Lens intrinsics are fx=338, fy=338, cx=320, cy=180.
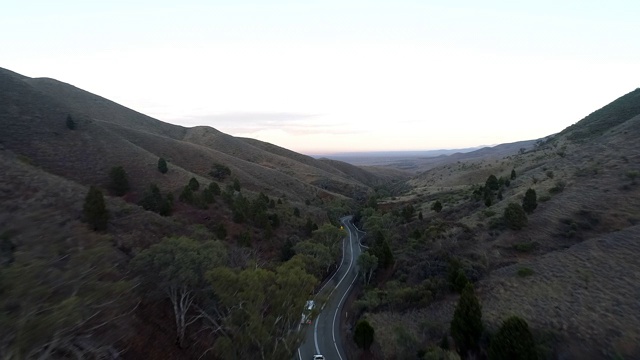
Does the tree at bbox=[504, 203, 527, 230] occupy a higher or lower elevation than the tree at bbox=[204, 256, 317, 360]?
higher

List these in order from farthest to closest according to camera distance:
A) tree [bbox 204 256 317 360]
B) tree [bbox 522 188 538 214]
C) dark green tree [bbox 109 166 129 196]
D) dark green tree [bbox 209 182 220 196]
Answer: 1. dark green tree [bbox 209 182 220 196]
2. dark green tree [bbox 109 166 129 196]
3. tree [bbox 522 188 538 214]
4. tree [bbox 204 256 317 360]

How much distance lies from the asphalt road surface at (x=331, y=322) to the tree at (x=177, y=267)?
7766 millimetres

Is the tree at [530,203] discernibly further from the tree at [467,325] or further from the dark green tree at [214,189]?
the dark green tree at [214,189]

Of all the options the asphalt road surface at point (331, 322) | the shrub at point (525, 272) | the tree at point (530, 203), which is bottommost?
the asphalt road surface at point (331, 322)

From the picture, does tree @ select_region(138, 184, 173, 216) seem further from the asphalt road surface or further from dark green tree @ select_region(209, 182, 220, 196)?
the asphalt road surface

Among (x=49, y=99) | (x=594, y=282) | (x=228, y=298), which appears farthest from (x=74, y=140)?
(x=594, y=282)

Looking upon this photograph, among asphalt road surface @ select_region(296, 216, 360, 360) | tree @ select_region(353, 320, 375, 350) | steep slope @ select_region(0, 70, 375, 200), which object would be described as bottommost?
asphalt road surface @ select_region(296, 216, 360, 360)

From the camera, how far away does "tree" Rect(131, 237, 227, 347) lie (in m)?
20.9

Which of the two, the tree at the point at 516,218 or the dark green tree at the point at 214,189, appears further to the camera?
the dark green tree at the point at 214,189

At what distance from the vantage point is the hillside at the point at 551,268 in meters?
16.7

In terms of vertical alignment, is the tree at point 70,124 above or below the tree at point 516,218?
above

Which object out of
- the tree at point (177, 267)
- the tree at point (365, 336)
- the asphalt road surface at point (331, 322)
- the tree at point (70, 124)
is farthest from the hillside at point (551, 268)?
the tree at point (70, 124)

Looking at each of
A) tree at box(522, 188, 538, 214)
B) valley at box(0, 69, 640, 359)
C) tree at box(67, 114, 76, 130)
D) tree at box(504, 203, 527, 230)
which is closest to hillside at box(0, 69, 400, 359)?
valley at box(0, 69, 640, 359)

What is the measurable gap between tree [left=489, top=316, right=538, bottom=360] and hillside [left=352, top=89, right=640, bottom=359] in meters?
0.99
